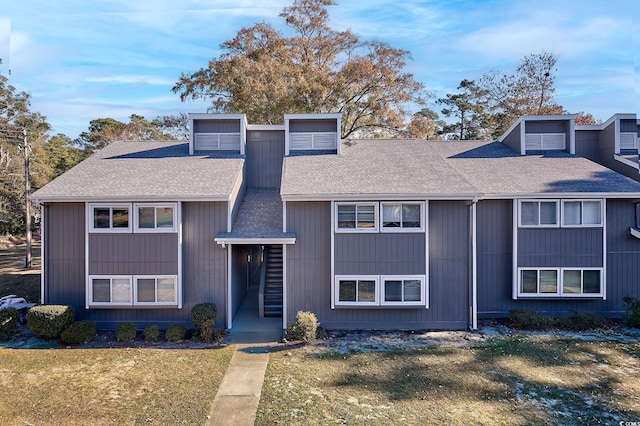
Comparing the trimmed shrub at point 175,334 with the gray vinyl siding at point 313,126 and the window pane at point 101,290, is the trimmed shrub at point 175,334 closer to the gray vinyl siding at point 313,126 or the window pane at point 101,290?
the window pane at point 101,290

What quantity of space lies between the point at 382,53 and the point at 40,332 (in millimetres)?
23961

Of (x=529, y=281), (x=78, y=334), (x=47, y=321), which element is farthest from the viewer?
(x=529, y=281)

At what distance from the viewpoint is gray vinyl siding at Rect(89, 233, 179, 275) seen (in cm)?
1241

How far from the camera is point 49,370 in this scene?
9.59 meters

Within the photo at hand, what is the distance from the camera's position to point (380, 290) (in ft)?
40.7

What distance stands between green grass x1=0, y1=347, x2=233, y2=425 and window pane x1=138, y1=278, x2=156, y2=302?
6.08 feet

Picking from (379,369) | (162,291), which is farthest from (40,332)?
(379,369)

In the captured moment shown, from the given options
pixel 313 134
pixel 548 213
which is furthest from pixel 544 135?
pixel 313 134

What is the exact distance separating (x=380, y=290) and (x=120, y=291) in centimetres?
822

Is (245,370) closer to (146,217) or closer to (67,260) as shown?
(146,217)

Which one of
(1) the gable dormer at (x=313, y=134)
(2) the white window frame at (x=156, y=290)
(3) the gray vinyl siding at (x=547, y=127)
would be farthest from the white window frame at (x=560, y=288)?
(2) the white window frame at (x=156, y=290)

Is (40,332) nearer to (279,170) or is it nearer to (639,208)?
(279,170)

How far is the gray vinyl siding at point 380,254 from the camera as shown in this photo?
12.4 metres

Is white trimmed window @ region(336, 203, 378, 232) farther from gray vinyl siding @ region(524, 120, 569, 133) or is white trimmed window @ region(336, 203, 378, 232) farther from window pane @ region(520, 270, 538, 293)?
gray vinyl siding @ region(524, 120, 569, 133)
